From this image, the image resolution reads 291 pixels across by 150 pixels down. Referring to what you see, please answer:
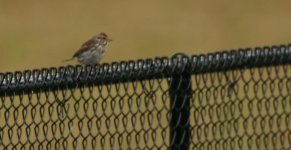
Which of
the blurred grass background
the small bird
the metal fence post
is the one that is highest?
the blurred grass background

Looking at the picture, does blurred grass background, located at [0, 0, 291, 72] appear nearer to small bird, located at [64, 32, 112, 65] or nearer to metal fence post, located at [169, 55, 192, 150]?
small bird, located at [64, 32, 112, 65]

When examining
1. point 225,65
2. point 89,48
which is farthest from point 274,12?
point 225,65

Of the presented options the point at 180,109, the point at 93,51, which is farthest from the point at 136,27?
the point at 180,109

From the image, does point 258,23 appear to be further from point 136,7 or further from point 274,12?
point 136,7

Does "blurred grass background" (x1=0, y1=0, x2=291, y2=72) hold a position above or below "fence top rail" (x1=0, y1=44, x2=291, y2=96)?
above

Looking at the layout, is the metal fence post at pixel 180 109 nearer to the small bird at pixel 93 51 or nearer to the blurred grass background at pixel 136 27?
the small bird at pixel 93 51

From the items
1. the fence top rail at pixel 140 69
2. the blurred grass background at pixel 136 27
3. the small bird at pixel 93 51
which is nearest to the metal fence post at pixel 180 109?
the fence top rail at pixel 140 69

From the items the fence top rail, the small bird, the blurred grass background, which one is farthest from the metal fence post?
the blurred grass background
